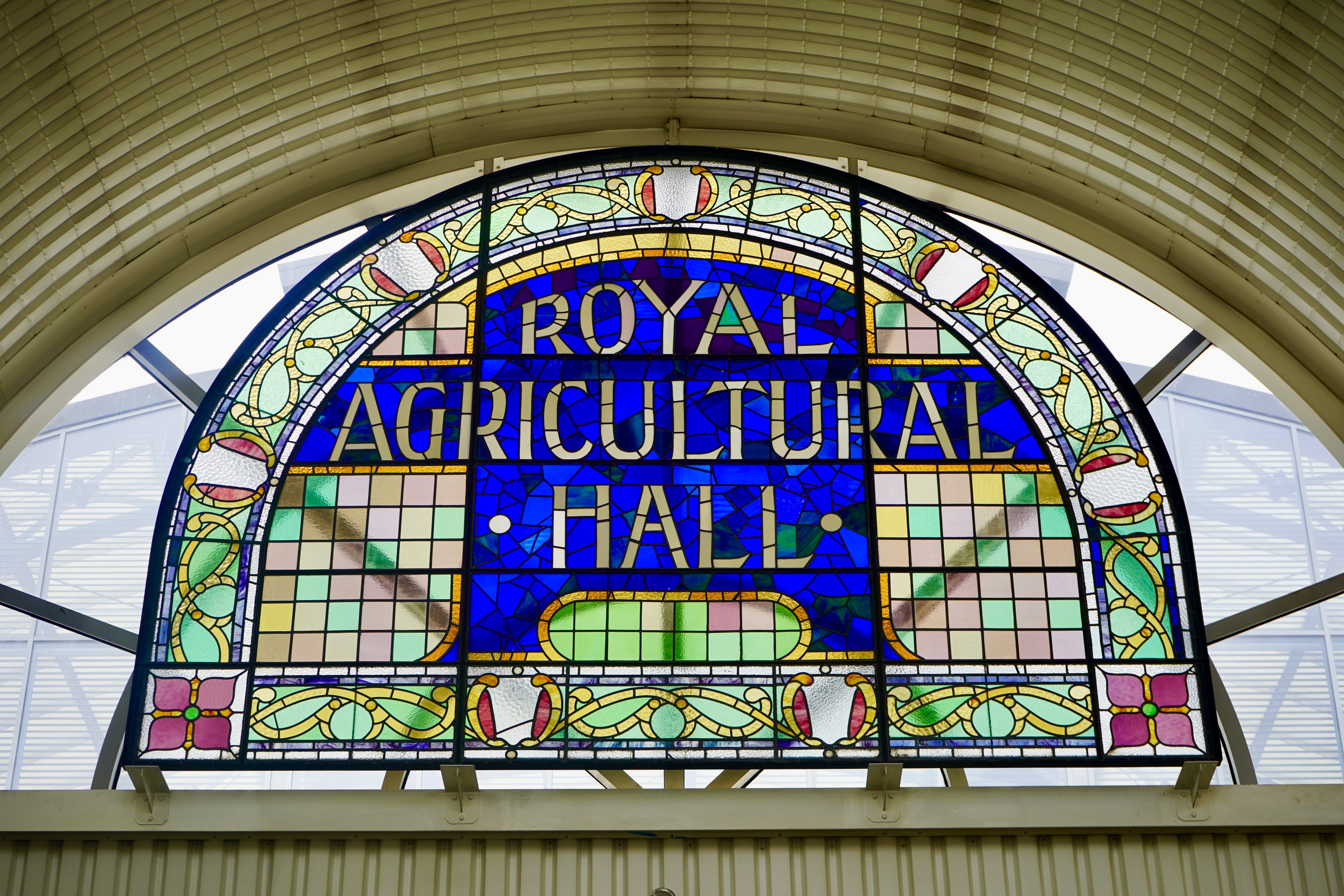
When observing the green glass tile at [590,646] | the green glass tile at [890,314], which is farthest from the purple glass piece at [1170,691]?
the green glass tile at [590,646]

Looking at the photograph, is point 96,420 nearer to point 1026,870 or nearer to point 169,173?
point 169,173

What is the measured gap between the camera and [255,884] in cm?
621

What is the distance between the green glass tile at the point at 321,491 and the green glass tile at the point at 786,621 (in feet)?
6.59

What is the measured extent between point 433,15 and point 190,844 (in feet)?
12.3

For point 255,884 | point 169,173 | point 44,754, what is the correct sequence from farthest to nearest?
point 169,173
point 44,754
point 255,884

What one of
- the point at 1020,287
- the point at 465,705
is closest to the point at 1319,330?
the point at 1020,287

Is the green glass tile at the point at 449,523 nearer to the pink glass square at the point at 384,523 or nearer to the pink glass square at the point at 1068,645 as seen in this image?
the pink glass square at the point at 384,523

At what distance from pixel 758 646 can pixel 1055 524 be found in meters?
1.44

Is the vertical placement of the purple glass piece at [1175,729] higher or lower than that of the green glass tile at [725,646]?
lower

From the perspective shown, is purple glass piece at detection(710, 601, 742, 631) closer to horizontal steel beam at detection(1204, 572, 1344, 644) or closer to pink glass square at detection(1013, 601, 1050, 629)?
pink glass square at detection(1013, 601, 1050, 629)

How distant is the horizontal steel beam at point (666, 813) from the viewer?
245 inches

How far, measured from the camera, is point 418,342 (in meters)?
7.36

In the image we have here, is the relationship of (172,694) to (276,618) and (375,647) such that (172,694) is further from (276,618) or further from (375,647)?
(375,647)

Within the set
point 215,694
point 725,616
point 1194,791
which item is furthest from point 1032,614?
point 215,694
